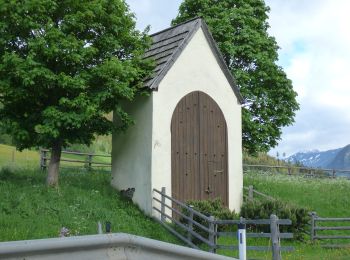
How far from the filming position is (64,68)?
1630 centimetres

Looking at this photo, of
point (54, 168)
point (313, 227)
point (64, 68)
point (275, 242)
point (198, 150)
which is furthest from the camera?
point (198, 150)

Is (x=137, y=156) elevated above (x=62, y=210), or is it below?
above

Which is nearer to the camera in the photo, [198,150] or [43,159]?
[198,150]

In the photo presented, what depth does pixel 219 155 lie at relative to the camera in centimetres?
1852

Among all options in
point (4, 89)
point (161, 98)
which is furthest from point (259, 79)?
point (4, 89)

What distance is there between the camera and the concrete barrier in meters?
3.02

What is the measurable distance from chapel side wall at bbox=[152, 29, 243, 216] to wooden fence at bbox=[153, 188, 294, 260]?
713 millimetres

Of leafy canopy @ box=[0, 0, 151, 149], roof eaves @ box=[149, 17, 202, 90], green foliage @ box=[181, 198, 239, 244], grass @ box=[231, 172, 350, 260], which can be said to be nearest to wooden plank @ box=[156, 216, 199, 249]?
green foliage @ box=[181, 198, 239, 244]

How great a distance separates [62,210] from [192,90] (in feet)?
21.2

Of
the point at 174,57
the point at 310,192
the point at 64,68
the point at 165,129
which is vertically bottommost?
the point at 310,192

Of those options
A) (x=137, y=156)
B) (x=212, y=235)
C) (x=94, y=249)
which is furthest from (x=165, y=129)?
(x=94, y=249)

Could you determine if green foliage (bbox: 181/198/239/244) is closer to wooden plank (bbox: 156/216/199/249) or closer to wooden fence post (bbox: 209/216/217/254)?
wooden plank (bbox: 156/216/199/249)

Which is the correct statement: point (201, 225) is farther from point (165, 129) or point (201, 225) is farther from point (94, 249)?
point (94, 249)

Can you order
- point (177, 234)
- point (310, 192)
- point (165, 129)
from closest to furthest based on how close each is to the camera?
point (177, 234) < point (165, 129) < point (310, 192)
